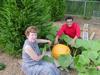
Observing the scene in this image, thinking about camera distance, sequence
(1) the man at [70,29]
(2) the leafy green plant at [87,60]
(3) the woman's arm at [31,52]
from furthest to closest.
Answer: (1) the man at [70,29] → (2) the leafy green plant at [87,60] → (3) the woman's arm at [31,52]

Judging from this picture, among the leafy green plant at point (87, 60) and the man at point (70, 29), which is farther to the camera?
the man at point (70, 29)

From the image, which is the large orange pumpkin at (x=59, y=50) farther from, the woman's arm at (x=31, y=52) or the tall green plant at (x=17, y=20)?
the woman's arm at (x=31, y=52)

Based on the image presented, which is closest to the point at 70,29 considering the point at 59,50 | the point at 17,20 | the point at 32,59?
the point at 59,50

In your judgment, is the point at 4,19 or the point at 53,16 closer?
the point at 4,19

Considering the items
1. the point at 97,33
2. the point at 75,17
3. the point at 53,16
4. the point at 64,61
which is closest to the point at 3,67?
the point at 64,61

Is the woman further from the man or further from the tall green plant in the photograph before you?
the man

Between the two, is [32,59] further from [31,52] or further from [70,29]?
[70,29]

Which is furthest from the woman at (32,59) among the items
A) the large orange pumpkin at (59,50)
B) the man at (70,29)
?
the man at (70,29)

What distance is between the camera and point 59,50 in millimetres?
6383

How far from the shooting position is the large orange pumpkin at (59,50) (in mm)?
6332

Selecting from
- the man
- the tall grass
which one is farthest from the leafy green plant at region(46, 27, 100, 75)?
the tall grass

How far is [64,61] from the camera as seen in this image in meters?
5.96

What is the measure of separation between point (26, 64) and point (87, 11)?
6554 millimetres

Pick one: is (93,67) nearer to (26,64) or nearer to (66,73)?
(66,73)
